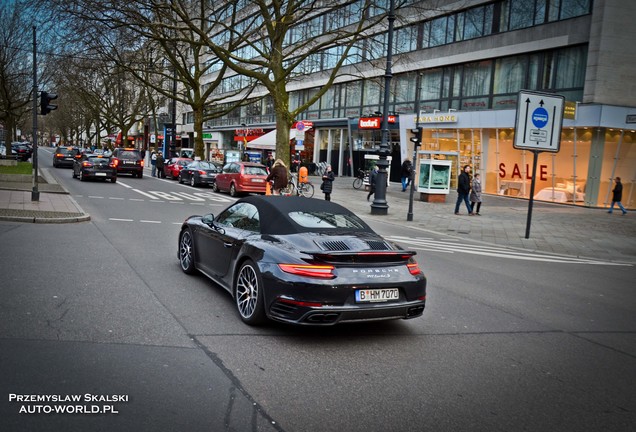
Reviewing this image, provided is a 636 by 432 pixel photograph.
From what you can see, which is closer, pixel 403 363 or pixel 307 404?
pixel 307 404

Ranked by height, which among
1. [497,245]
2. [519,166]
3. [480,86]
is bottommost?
[497,245]

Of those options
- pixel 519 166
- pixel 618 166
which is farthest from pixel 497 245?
pixel 519 166

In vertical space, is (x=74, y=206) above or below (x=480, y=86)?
below

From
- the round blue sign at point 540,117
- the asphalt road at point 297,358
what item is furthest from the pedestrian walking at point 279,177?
the asphalt road at point 297,358

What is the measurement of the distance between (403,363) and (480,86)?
93.7ft

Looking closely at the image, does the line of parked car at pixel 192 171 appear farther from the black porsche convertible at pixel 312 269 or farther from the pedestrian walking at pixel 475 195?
the black porsche convertible at pixel 312 269

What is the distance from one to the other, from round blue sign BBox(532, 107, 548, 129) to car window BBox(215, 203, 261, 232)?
10848 mm

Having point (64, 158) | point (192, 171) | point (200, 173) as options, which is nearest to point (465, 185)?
point (200, 173)

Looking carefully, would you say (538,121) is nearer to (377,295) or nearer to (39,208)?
(377,295)

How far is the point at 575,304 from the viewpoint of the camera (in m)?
→ 7.49

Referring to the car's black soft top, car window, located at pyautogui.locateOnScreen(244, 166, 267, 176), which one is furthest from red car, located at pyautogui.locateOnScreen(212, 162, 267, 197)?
the car's black soft top

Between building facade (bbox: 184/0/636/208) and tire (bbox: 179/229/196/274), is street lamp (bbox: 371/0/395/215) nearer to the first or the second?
building facade (bbox: 184/0/636/208)

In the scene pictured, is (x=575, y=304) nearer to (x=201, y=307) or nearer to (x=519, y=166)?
(x=201, y=307)

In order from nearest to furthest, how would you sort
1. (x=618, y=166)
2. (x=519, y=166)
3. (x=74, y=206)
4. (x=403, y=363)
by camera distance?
(x=403, y=363) < (x=74, y=206) < (x=618, y=166) < (x=519, y=166)
